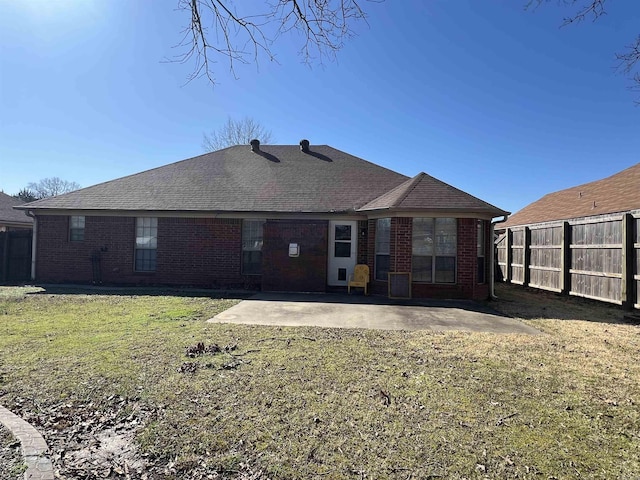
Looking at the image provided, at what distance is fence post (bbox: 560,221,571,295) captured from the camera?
11.6 meters

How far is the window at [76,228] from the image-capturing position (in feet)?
42.5

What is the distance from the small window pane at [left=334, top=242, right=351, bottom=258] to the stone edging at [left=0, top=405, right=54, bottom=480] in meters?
9.38

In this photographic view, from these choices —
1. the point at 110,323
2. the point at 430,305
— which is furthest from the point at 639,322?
the point at 110,323

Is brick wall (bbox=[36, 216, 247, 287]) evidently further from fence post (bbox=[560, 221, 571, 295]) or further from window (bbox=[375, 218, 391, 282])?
fence post (bbox=[560, 221, 571, 295])

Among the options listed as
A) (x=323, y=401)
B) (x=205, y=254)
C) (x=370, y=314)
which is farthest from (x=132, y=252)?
(x=323, y=401)

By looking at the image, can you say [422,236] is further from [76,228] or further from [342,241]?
[76,228]

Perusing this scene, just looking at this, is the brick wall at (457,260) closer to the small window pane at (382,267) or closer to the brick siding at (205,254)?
the brick siding at (205,254)

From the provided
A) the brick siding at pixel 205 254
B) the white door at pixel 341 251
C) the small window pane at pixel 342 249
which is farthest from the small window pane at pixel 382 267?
the small window pane at pixel 342 249

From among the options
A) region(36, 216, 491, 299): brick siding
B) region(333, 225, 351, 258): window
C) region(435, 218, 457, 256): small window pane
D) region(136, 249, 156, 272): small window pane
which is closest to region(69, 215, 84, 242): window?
region(36, 216, 491, 299): brick siding

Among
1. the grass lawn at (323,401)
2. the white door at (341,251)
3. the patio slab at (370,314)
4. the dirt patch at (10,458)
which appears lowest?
the dirt patch at (10,458)

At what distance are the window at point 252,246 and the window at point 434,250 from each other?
5.14 metres

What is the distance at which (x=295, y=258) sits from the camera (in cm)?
1173

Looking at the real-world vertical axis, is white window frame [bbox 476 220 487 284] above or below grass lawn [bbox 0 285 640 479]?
above

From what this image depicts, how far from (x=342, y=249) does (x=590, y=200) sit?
9.55m
